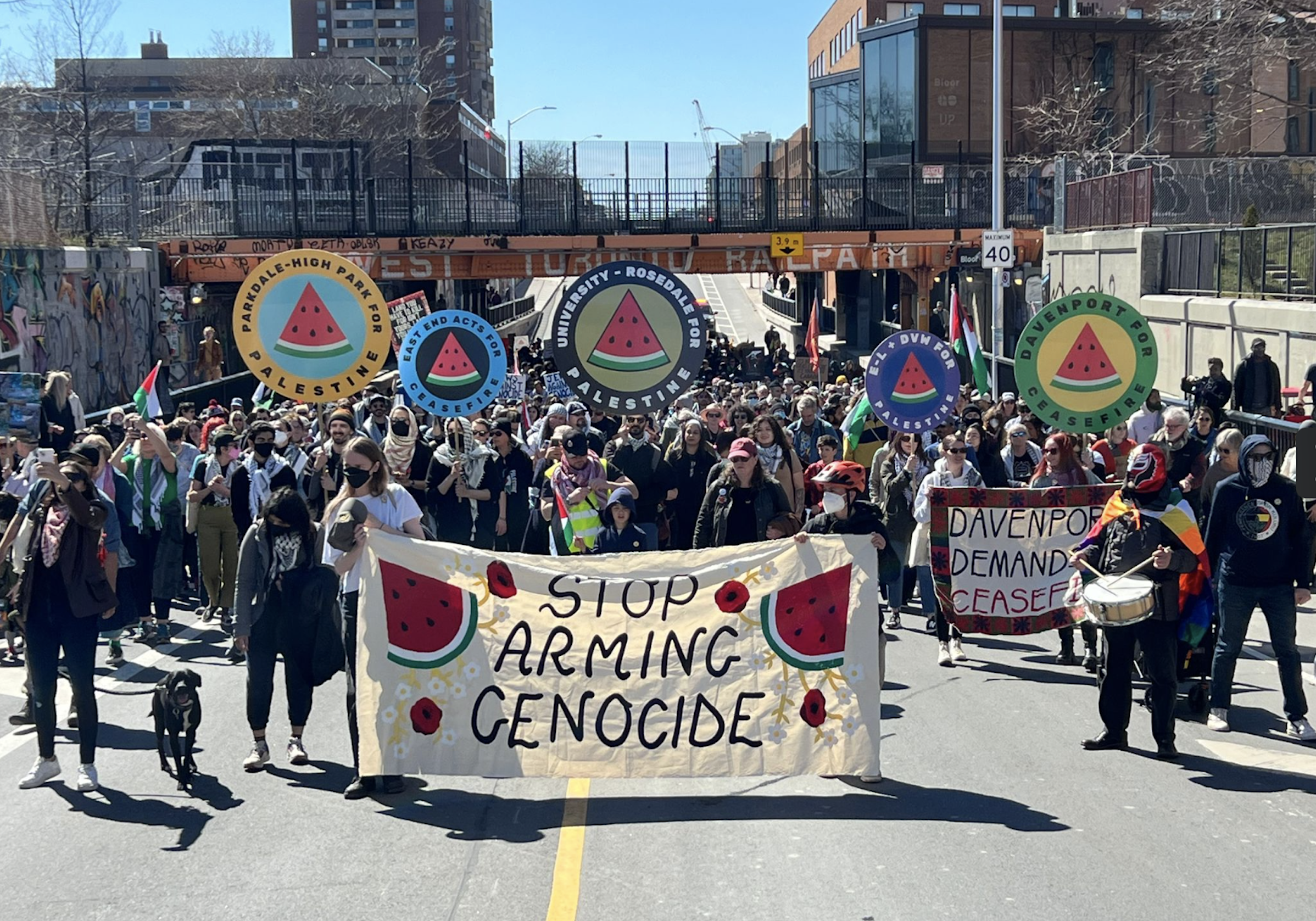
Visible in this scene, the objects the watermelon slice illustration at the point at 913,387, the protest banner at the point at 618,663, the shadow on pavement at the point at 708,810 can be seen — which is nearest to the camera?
the shadow on pavement at the point at 708,810

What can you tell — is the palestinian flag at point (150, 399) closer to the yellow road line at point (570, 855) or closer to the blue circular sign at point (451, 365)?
the blue circular sign at point (451, 365)

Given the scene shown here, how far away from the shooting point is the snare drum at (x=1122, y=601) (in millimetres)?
8328

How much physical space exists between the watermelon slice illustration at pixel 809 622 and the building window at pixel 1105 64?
5781cm

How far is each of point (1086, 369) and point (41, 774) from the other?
904cm

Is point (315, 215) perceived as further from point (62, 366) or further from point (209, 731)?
point (209, 731)

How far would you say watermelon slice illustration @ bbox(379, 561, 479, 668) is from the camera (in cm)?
780

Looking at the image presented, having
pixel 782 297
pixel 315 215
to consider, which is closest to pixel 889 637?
pixel 315 215

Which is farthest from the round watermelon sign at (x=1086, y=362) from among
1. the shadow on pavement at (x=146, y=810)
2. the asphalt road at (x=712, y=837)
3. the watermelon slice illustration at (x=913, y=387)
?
the shadow on pavement at (x=146, y=810)

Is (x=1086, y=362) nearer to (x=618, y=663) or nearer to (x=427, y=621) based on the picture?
(x=618, y=663)

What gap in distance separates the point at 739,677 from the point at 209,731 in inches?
138

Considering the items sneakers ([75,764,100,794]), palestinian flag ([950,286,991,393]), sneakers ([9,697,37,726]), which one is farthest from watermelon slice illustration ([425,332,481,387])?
palestinian flag ([950,286,991,393])

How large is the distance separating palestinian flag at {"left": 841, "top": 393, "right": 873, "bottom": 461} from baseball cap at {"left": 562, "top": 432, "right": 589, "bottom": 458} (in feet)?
15.8

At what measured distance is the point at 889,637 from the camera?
38.1ft

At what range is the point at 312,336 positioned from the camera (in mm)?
12305
